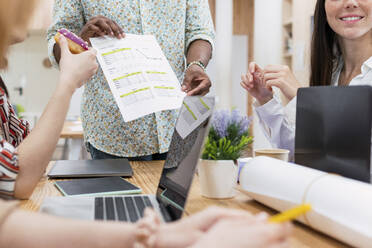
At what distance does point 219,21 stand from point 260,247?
5.15 meters

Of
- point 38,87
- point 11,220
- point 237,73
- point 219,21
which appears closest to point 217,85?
point 219,21

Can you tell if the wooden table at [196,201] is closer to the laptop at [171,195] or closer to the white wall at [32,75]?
the laptop at [171,195]

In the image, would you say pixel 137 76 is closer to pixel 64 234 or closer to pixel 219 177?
pixel 219 177

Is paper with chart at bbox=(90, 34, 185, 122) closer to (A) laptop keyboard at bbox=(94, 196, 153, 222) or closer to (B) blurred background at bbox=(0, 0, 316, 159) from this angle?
(A) laptop keyboard at bbox=(94, 196, 153, 222)

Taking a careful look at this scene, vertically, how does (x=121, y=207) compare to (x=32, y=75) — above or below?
above

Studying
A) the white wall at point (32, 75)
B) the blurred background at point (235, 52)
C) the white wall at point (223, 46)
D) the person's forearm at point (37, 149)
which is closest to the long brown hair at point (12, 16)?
the person's forearm at point (37, 149)

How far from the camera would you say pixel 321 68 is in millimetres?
1403

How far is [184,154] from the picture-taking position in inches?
30.4

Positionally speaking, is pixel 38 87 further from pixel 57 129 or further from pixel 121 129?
pixel 57 129

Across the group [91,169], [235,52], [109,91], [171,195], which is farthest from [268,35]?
[171,195]

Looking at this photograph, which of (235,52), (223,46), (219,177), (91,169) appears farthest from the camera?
(235,52)

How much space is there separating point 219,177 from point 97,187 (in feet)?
0.94

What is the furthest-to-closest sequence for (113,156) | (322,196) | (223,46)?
(223,46) → (113,156) → (322,196)

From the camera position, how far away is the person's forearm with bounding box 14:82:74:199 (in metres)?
0.80
